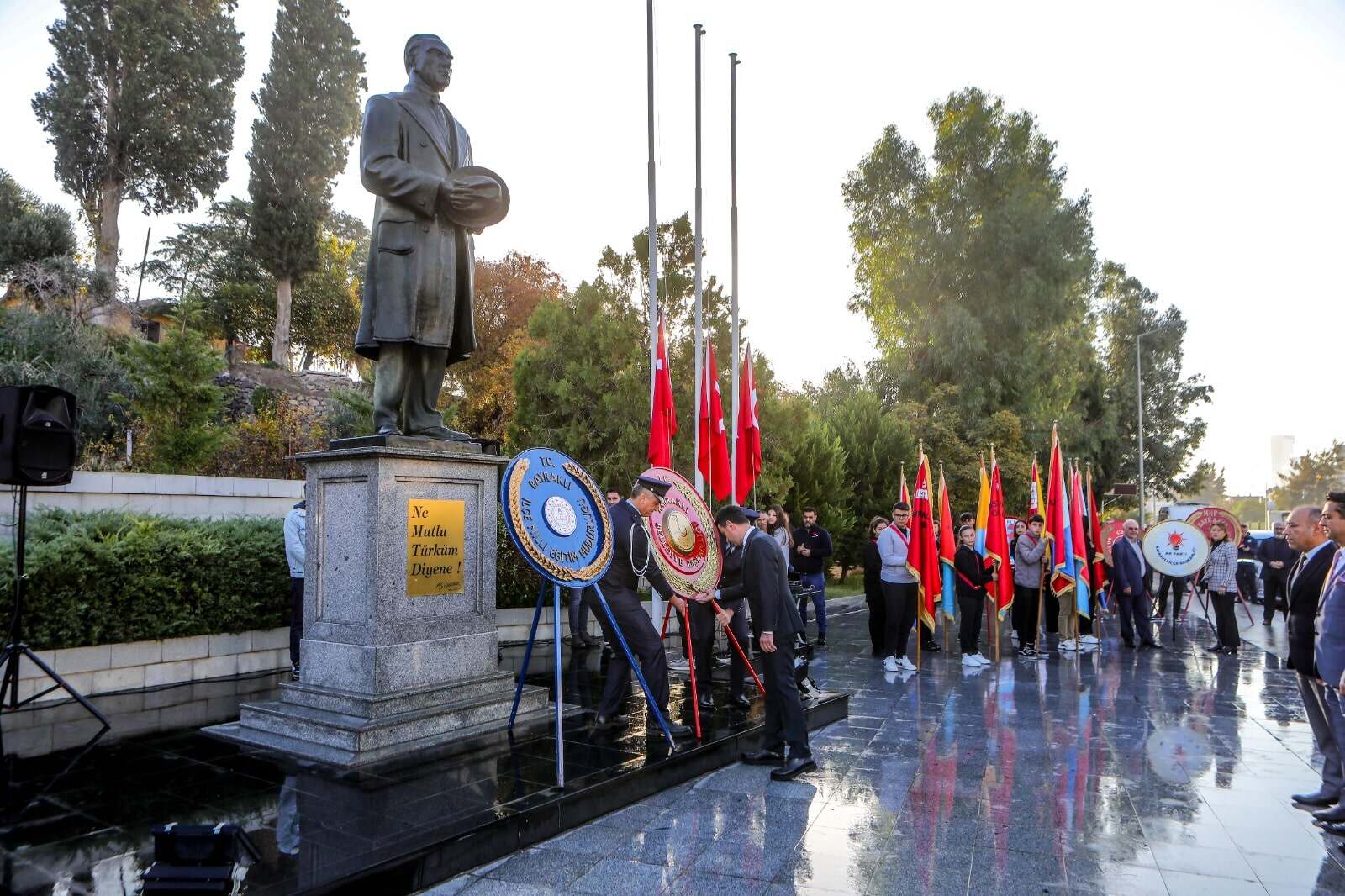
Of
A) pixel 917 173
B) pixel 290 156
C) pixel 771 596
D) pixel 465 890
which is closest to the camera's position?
pixel 465 890

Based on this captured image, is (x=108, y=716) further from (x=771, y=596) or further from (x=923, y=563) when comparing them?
(x=923, y=563)

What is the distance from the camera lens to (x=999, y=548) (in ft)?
38.3

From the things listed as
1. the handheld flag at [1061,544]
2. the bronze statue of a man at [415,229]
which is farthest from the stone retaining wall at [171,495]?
the handheld flag at [1061,544]

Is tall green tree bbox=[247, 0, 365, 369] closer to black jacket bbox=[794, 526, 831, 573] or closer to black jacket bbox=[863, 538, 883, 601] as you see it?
black jacket bbox=[794, 526, 831, 573]

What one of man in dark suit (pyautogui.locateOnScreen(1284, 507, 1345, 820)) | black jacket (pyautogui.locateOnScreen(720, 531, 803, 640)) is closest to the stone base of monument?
black jacket (pyautogui.locateOnScreen(720, 531, 803, 640))

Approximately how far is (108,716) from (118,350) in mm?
17246

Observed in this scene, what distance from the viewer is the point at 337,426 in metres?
18.5

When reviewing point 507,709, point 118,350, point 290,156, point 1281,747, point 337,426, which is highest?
point 290,156

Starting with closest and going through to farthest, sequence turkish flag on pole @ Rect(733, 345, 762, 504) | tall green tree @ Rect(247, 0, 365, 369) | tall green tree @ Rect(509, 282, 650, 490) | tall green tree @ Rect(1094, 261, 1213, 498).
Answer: turkish flag on pole @ Rect(733, 345, 762, 504), tall green tree @ Rect(509, 282, 650, 490), tall green tree @ Rect(247, 0, 365, 369), tall green tree @ Rect(1094, 261, 1213, 498)

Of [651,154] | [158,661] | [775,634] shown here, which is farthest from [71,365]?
[775,634]

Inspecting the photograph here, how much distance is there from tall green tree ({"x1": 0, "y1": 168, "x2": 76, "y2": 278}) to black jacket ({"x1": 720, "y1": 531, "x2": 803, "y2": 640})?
2648cm

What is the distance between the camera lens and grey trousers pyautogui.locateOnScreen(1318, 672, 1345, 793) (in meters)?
5.20

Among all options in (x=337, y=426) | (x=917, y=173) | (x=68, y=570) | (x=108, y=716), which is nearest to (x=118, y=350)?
(x=337, y=426)

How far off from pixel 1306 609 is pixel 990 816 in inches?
104
